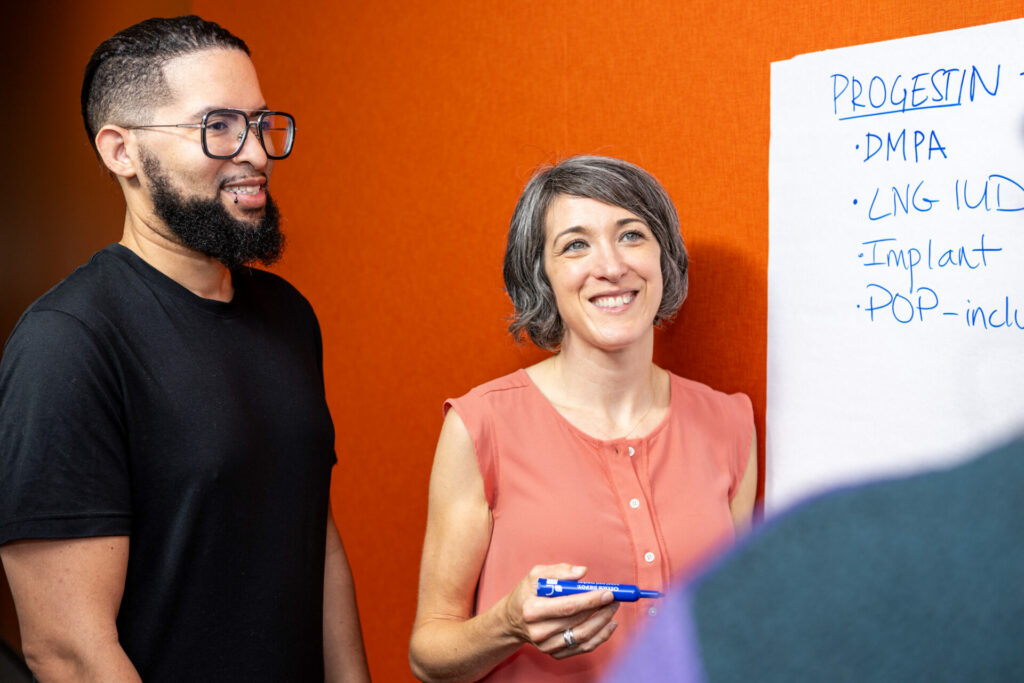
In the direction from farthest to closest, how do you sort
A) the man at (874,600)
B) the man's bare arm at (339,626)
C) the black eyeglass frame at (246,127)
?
1. the man's bare arm at (339,626)
2. the black eyeglass frame at (246,127)
3. the man at (874,600)

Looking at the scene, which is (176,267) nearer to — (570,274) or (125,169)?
(125,169)

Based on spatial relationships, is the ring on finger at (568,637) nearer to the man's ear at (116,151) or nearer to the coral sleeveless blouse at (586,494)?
the coral sleeveless blouse at (586,494)

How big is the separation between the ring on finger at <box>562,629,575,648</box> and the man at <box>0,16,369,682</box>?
16.5 inches

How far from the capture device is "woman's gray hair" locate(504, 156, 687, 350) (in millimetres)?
1146

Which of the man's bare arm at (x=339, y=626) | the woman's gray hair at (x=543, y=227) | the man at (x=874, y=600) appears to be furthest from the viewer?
the man's bare arm at (x=339, y=626)

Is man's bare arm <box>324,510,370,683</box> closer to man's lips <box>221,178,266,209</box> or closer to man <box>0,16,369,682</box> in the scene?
man <box>0,16,369,682</box>

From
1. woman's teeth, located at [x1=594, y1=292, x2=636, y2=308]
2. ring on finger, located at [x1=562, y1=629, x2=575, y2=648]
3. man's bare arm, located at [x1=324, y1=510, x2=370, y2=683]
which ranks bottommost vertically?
man's bare arm, located at [x1=324, y1=510, x2=370, y2=683]

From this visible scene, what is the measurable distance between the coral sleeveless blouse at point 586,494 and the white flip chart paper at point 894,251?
107 mm

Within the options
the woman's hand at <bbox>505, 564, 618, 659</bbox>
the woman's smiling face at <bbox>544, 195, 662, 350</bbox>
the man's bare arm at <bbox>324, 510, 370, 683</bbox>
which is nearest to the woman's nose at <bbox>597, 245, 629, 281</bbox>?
the woman's smiling face at <bbox>544, 195, 662, 350</bbox>

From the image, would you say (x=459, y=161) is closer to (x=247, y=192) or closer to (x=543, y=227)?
(x=543, y=227)

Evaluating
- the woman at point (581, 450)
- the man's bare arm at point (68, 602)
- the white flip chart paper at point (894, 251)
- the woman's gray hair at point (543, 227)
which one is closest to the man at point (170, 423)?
the man's bare arm at point (68, 602)

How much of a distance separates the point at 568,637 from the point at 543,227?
1.81 feet

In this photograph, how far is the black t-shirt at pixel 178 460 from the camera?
2.93ft

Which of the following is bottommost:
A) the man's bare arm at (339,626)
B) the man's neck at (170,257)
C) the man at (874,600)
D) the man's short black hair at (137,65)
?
the man's bare arm at (339,626)
